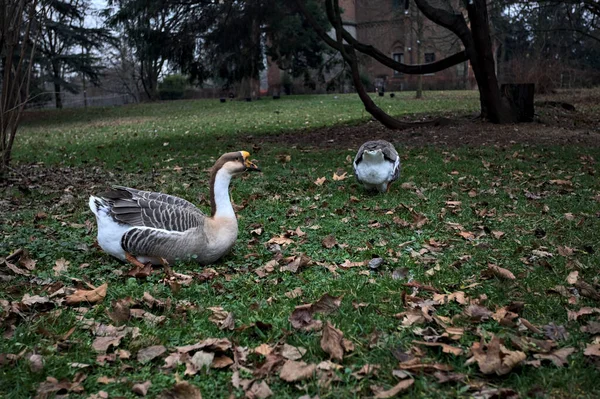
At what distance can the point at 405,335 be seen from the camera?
3.56m

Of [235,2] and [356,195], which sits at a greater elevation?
[235,2]

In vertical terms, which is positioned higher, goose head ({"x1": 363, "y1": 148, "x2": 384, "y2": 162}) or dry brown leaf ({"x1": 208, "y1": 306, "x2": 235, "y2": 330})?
goose head ({"x1": 363, "y1": 148, "x2": 384, "y2": 162})

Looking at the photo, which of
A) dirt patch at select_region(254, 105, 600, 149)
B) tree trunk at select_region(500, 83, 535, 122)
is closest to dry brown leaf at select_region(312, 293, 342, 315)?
dirt patch at select_region(254, 105, 600, 149)

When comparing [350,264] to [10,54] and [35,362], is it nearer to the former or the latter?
[35,362]

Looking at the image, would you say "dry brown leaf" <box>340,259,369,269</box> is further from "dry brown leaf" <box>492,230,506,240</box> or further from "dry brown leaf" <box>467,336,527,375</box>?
"dry brown leaf" <box>467,336,527,375</box>

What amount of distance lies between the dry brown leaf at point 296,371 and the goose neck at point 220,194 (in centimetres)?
226

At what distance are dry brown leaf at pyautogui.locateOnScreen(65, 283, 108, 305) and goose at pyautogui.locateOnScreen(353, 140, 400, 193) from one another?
417cm

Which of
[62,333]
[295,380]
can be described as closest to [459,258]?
[295,380]

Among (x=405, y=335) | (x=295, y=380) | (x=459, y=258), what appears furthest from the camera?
(x=459, y=258)

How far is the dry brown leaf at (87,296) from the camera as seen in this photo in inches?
166

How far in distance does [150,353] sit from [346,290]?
1608mm

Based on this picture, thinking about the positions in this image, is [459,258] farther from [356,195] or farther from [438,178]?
[438,178]

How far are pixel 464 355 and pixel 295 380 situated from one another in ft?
3.36

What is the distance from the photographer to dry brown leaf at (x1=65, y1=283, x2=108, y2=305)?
166 inches
